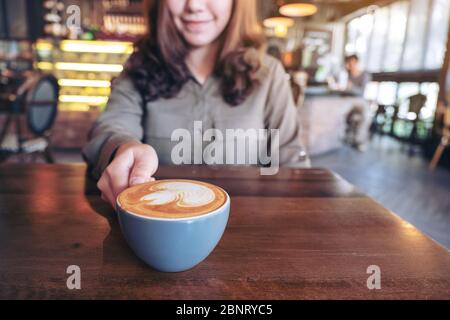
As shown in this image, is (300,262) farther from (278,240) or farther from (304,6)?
(304,6)

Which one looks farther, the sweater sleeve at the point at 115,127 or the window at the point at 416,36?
the window at the point at 416,36

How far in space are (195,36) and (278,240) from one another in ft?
2.69

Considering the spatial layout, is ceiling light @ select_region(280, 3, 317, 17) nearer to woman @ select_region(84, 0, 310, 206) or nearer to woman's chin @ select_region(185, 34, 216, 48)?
woman @ select_region(84, 0, 310, 206)

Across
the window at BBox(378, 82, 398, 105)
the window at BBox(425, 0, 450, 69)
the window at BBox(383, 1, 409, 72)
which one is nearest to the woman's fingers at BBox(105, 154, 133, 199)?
the window at BBox(425, 0, 450, 69)

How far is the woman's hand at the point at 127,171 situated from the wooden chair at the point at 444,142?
507cm

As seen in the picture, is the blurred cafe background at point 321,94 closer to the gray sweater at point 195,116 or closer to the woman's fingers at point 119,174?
the gray sweater at point 195,116

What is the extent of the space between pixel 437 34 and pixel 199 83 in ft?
23.4

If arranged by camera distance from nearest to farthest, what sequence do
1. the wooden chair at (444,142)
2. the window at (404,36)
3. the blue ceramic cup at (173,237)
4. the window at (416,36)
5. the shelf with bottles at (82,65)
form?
the blue ceramic cup at (173,237), the wooden chair at (444,142), the shelf with bottles at (82,65), the window at (404,36), the window at (416,36)

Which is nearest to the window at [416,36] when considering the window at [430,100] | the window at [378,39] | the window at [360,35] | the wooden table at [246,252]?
the window at [430,100]

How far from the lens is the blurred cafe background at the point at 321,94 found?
303cm

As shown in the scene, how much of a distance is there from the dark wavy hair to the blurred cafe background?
1705 millimetres

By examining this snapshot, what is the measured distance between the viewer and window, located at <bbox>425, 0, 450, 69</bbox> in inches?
252

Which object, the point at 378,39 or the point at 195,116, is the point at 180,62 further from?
the point at 378,39
